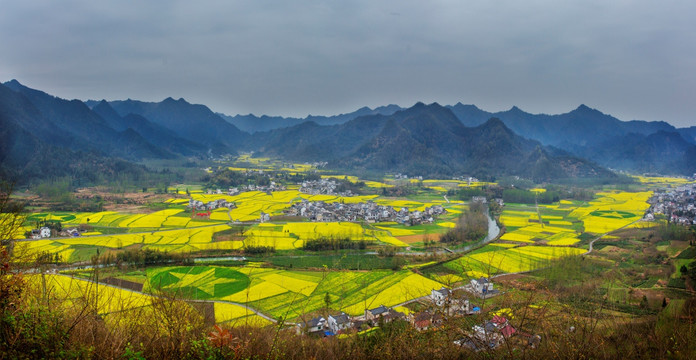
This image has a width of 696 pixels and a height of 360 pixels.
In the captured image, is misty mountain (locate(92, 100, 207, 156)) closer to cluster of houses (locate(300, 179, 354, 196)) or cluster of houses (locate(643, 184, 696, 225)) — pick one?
cluster of houses (locate(300, 179, 354, 196))

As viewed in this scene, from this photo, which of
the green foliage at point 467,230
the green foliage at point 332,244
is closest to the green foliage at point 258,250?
the green foliage at point 332,244

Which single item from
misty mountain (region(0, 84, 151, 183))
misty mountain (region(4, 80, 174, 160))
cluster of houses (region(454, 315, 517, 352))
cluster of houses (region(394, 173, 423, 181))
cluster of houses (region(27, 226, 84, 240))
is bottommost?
cluster of houses (region(27, 226, 84, 240))

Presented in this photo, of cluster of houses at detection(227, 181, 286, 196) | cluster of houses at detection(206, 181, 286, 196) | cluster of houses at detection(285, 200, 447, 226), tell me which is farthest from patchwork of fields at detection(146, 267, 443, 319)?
cluster of houses at detection(227, 181, 286, 196)

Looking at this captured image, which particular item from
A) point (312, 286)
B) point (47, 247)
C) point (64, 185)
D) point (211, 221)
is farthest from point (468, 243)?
point (64, 185)

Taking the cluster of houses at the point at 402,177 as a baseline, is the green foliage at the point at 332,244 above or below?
below

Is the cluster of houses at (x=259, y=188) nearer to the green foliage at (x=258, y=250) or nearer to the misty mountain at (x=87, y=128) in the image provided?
the green foliage at (x=258, y=250)
